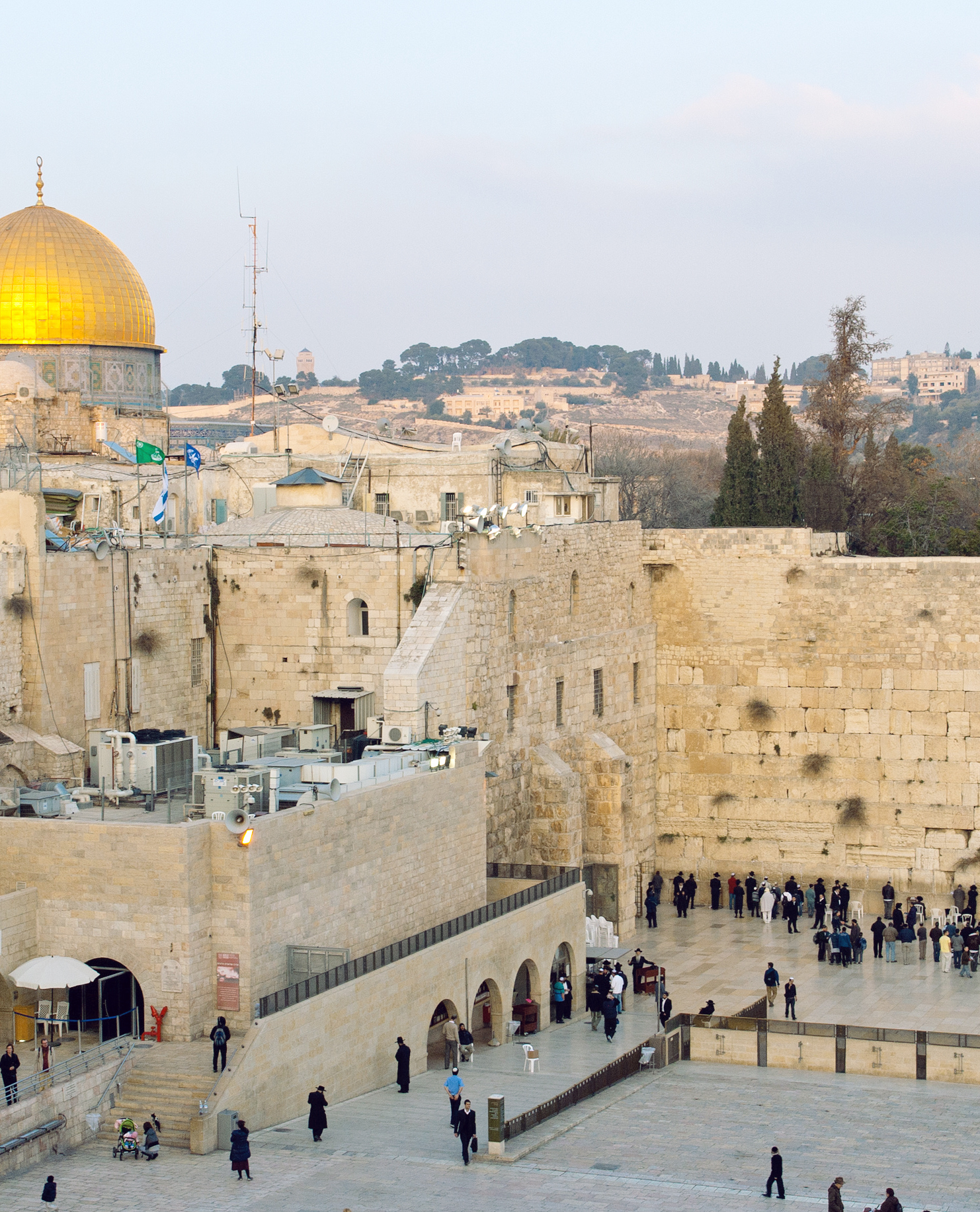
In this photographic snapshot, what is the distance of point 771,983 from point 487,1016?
3988 millimetres

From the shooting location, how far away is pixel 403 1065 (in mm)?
19844

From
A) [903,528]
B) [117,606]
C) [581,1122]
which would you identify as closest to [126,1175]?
[581,1122]

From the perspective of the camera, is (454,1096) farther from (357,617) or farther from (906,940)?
(906,940)

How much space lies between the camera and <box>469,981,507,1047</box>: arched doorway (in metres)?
22.8

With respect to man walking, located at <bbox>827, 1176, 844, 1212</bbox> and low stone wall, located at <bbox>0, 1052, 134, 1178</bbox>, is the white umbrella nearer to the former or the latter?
low stone wall, located at <bbox>0, 1052, 134, 1178</bbox>

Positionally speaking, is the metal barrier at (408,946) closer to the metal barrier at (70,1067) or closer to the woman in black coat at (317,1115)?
the woman in black coat at (317,1115)

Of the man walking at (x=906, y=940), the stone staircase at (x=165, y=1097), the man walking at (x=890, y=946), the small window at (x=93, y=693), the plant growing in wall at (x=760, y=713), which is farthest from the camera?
the plant growing in wall at (x=760, y=713)

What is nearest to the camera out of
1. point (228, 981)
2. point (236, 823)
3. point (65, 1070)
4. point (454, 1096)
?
point (65, 1070)

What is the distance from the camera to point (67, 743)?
23.6m

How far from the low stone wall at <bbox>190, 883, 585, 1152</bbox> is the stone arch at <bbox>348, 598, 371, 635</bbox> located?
5.09 metres

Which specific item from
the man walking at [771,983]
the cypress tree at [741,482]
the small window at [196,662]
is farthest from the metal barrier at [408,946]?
the cypress tree at [741,482]

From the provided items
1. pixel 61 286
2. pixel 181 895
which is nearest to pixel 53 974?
pixel 181 895

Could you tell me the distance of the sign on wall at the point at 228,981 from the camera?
749 inches

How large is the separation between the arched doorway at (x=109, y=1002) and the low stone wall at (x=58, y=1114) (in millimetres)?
741
